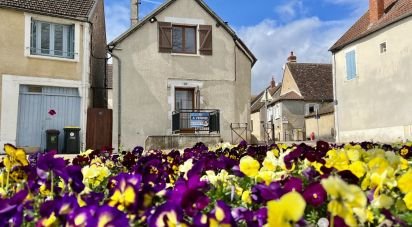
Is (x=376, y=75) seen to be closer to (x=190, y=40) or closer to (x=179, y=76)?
(x=190, y=40)

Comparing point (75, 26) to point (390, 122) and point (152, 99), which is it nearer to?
point (152, 99)

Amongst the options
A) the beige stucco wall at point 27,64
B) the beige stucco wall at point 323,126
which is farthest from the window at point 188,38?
the beige stucco wall at point 323,126

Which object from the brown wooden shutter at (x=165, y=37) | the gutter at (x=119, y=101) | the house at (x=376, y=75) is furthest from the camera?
the house at (x=376, y=75)

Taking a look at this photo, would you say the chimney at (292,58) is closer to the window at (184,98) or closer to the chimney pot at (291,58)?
the chimney pot at (291,58)

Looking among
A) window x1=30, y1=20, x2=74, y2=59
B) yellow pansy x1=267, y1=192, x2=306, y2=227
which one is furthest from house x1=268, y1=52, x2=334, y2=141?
yellow pansy x1=267, y1=192, x2=306, y2=227

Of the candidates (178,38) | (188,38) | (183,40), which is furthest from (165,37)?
(188,38)

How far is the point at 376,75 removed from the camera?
75.5 feet

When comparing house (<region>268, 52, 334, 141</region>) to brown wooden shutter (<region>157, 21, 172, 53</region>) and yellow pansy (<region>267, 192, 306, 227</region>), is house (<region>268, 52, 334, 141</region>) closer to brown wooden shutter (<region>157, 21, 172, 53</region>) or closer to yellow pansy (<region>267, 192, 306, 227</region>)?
brown wooden shutter (<region>157, 21, 172, 53</region>)

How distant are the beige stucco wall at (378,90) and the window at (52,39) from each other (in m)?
14.9

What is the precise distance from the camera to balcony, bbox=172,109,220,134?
19203 mm

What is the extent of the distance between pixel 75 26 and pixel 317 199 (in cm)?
1904

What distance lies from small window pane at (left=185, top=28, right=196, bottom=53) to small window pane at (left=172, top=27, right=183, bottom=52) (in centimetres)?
25

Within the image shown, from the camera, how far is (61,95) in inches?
735

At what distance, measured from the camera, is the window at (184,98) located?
2081cm
